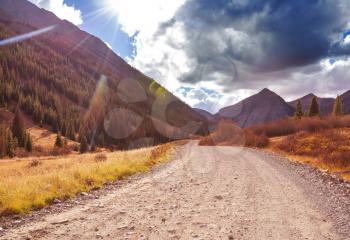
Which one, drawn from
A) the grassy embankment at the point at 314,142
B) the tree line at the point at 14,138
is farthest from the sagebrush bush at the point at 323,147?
the tree line at the point at 14,138

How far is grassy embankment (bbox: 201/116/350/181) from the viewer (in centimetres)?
2114

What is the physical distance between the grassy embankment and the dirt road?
7456 millimetres

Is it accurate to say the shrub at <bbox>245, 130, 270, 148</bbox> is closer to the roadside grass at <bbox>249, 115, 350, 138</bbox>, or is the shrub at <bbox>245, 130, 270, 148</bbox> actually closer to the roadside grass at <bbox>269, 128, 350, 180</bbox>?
the roadside grass at <bbox>269, 128, 350, 180</bbox>

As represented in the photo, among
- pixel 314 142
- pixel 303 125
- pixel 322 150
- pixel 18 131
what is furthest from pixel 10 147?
pixel 322 150

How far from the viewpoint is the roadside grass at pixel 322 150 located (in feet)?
66.5

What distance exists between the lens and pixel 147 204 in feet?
32.7

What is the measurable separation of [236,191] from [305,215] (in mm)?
3409

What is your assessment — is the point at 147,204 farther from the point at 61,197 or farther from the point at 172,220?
the point at 61,197

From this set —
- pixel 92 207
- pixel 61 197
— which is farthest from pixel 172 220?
pixel 61 197

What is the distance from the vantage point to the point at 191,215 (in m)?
8.79

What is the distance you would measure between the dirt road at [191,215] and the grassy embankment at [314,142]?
7456mm

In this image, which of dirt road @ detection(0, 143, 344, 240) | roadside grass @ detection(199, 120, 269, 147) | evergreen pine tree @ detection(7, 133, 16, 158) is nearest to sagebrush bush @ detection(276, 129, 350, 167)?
dirt road @ detection(0, 143, 344, 240)

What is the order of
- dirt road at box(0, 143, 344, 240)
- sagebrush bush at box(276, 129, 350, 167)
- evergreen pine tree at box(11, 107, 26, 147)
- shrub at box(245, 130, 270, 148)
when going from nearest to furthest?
dirt road at box(0, 143, 344, 240)
sagebrush bush at box(276, 129, 350, 167)
shrub at box(245, 130, 270, 148)
evergreen pine tree at box(11, 107, 26, 147)

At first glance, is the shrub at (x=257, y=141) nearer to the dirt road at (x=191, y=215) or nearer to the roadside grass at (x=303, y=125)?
the roadside grass at (x=303, y=125)
